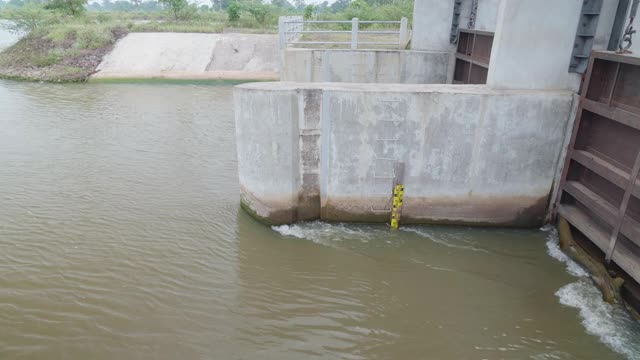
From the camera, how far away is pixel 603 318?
7555 mm

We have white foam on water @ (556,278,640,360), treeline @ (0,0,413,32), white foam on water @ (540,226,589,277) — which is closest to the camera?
white foam on water @ (556,278,640,360)

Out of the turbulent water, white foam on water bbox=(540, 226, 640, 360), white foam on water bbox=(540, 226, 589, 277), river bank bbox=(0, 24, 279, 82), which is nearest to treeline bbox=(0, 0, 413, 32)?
river bank bbox=(0, 24, 279, 82)

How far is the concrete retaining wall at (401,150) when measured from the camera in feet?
31.4

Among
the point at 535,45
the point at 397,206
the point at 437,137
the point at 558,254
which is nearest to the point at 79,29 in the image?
the point at 397,206

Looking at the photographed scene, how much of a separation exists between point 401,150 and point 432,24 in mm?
7527

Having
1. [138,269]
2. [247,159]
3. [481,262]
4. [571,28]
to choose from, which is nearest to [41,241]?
[138,269]

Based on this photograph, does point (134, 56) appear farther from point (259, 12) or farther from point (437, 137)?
point (437, 137)

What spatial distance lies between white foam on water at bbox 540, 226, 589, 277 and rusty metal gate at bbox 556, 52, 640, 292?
0.52m

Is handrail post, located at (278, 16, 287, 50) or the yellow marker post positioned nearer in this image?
the yellow marker post

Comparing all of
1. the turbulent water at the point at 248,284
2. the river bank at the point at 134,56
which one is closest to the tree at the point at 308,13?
the river bank at the point at 134,56

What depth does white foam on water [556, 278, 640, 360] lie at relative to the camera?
23.0 feet

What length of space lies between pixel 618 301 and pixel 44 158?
51.1 ft

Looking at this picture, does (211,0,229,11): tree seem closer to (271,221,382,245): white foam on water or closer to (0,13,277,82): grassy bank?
(0,13,277,82): grassy bank

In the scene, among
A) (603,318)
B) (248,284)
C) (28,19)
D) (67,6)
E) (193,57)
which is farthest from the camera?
(67,6)
